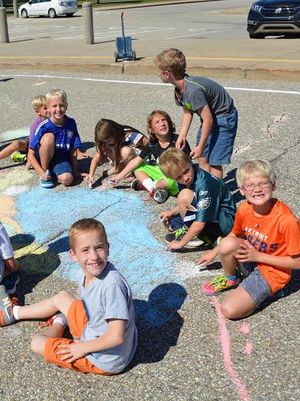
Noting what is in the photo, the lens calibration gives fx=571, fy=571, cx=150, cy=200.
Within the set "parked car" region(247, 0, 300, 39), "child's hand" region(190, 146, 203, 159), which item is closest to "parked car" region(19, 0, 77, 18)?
"parked car" region(247, 0, 300, 39)

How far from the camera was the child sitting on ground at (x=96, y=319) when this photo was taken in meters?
2.79

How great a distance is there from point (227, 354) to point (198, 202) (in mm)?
1195

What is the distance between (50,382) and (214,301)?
1136mm

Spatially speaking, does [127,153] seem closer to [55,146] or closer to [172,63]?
[55,146]

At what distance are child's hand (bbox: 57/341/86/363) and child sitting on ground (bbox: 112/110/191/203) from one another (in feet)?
7.67

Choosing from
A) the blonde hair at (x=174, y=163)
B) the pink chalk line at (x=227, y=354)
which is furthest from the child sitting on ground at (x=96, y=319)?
the blonde hair at (x=174, y=163)

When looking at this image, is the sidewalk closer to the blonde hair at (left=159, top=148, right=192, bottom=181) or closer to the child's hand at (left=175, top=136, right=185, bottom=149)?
the child's hand at (left=175, top=136, right=185, bottom=149)

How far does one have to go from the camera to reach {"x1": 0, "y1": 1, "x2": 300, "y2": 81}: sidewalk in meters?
9.93

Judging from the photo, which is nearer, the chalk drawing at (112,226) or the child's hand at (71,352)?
the child's hand at (71,352)

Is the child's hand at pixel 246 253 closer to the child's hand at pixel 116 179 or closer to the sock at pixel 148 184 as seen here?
the sock at pixel 148 184

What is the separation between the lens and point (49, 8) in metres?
30.5

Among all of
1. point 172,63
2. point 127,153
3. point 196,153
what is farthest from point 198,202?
point 127,153

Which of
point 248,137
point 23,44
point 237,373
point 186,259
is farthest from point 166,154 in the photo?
point 23,44

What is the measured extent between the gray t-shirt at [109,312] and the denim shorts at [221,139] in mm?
2407
